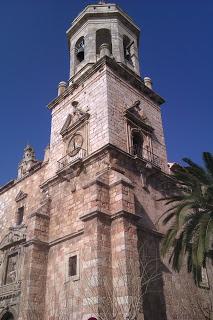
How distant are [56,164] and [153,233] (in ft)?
23.5

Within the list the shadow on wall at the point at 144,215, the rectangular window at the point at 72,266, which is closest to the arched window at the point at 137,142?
the shadow on wall at the point at 144,215

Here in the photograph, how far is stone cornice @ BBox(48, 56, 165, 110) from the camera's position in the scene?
19.9 metres

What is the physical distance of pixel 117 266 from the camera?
13.0 metres

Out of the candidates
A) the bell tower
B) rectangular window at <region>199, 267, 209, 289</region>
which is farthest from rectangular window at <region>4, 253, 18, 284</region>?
the bell tower

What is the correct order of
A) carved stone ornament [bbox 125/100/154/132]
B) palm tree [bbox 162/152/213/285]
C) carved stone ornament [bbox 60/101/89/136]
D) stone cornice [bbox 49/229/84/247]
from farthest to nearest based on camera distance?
carved stone ornament [bbox 60/101/89/136] → carved stone ornament [bbox 125/100/154/132] → stone cornice [bbox 49/229/84/247] → palm tree [bbox 162/152/213/285]

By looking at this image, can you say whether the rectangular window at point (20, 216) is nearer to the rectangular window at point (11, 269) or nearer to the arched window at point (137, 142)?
the rectangular window at point (11, 269)

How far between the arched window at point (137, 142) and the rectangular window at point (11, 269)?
8.73 m

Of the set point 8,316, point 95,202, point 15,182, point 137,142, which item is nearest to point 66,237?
point 95,202

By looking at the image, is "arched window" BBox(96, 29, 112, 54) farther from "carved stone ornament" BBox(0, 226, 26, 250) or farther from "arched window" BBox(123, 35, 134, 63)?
"carved stone ornament" BBox(0, 226, 26, 250)

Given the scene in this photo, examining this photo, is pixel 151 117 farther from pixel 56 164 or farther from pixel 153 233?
pixel 153 233

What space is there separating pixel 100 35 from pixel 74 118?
794 cm

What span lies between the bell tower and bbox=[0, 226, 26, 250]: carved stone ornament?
406 inches

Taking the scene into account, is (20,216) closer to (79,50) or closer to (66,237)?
(66,237)

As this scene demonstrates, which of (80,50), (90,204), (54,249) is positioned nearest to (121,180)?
(90,204)
